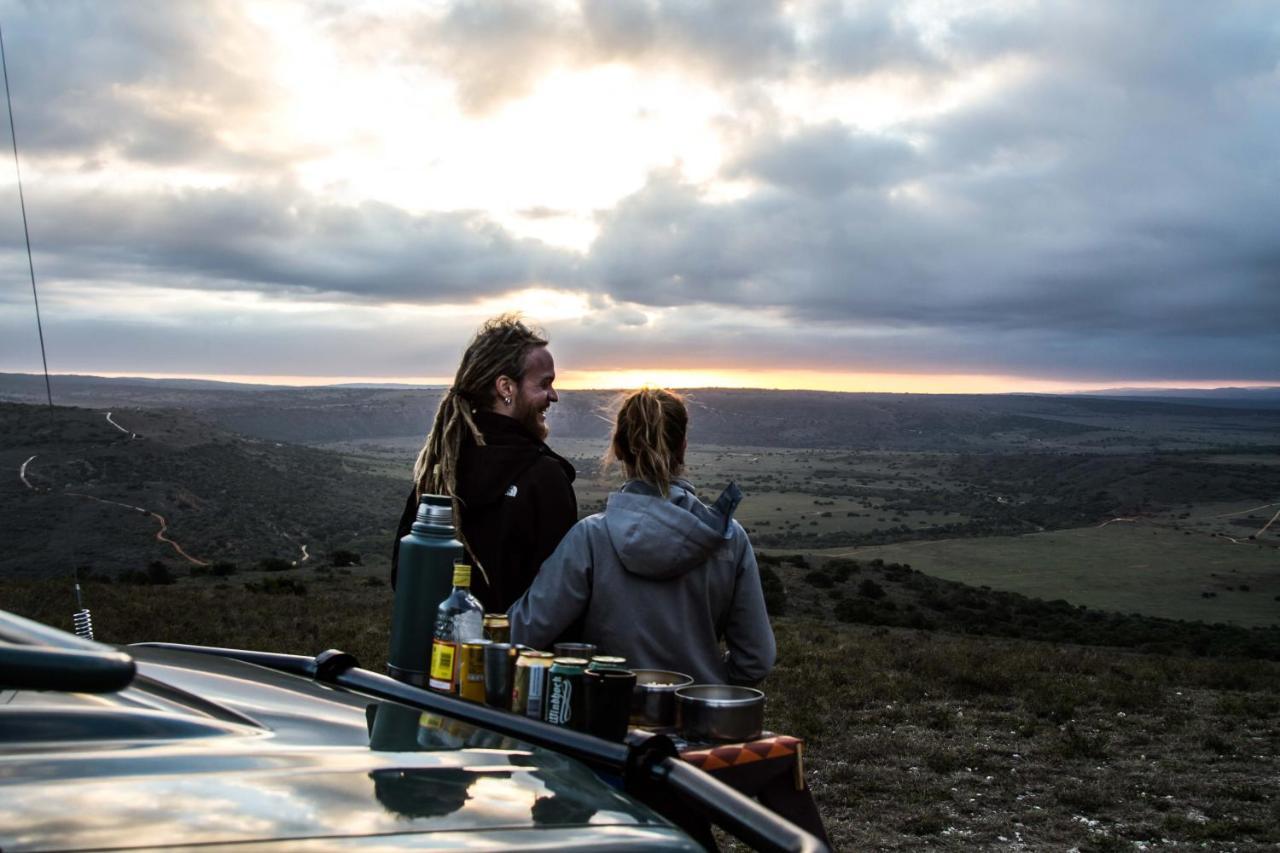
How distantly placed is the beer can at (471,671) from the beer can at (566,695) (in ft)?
1.04

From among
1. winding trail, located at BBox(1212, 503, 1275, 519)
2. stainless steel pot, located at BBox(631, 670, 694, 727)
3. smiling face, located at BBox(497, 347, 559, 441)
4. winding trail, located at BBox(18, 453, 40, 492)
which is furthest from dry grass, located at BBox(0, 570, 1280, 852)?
winding trail, located at BBox(1212, 503, 1275, 519)

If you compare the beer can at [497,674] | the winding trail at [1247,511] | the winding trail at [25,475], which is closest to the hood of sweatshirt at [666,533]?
the beer can at [497,674]

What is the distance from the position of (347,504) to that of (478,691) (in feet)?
222

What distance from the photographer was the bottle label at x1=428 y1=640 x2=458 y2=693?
2.96 metres

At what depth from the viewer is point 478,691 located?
9.66ft

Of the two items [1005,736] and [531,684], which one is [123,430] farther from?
[531,684]

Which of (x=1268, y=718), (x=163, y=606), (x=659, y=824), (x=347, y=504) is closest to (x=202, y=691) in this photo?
(x=659, y=824)

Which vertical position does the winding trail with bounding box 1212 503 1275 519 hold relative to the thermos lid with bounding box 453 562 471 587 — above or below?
below

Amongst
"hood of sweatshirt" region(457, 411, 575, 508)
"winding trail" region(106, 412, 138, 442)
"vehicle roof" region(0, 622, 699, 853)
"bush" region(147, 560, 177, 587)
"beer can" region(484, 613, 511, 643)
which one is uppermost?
"hood of sweatshirt" region(457, 411, 575, 508)

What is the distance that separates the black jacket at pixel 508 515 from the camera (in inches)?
152

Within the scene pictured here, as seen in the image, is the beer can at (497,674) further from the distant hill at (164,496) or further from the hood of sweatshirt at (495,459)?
the distant hill at (164,496)

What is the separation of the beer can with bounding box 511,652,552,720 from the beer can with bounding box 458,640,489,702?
14cm

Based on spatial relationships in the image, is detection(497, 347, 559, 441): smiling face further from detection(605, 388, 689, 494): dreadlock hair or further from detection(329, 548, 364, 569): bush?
detection(329, 548, 364, 569): bush

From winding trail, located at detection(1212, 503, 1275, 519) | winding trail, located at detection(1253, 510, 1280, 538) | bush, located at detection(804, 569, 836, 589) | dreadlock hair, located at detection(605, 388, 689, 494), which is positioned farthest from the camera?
winding trail, located at detection(1212, 503, 1275, 519)
